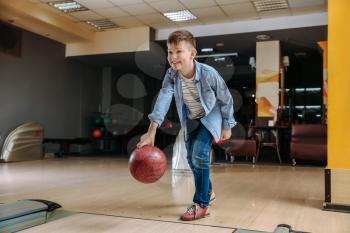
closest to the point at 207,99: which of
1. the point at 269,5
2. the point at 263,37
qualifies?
the point at 269,5

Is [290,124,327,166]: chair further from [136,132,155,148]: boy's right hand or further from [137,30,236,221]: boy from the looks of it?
[136,132,155,148]: boy's right hand

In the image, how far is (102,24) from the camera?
8.95 meters

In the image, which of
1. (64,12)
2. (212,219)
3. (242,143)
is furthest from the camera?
(64,12)

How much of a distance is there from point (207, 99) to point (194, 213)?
773mm

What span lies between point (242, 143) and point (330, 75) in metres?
4.52

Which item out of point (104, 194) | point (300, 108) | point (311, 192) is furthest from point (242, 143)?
point (300, 108)

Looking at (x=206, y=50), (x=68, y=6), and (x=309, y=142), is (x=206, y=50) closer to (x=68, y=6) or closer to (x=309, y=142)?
(x=68, y=6)

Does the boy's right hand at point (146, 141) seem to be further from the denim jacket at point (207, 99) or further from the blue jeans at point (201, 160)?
the blue jeans at point (201, 160)

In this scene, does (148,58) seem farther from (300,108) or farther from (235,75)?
(300,108)

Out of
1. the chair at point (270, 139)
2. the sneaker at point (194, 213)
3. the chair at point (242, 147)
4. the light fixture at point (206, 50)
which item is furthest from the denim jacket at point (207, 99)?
the light fixture at point (206, 50)

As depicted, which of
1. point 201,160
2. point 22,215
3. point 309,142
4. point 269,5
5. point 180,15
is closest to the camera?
point 22,215

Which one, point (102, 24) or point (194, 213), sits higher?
point (102, 24)

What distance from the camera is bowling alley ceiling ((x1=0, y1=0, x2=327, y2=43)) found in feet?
23.9

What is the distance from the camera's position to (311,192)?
12.2 ft
